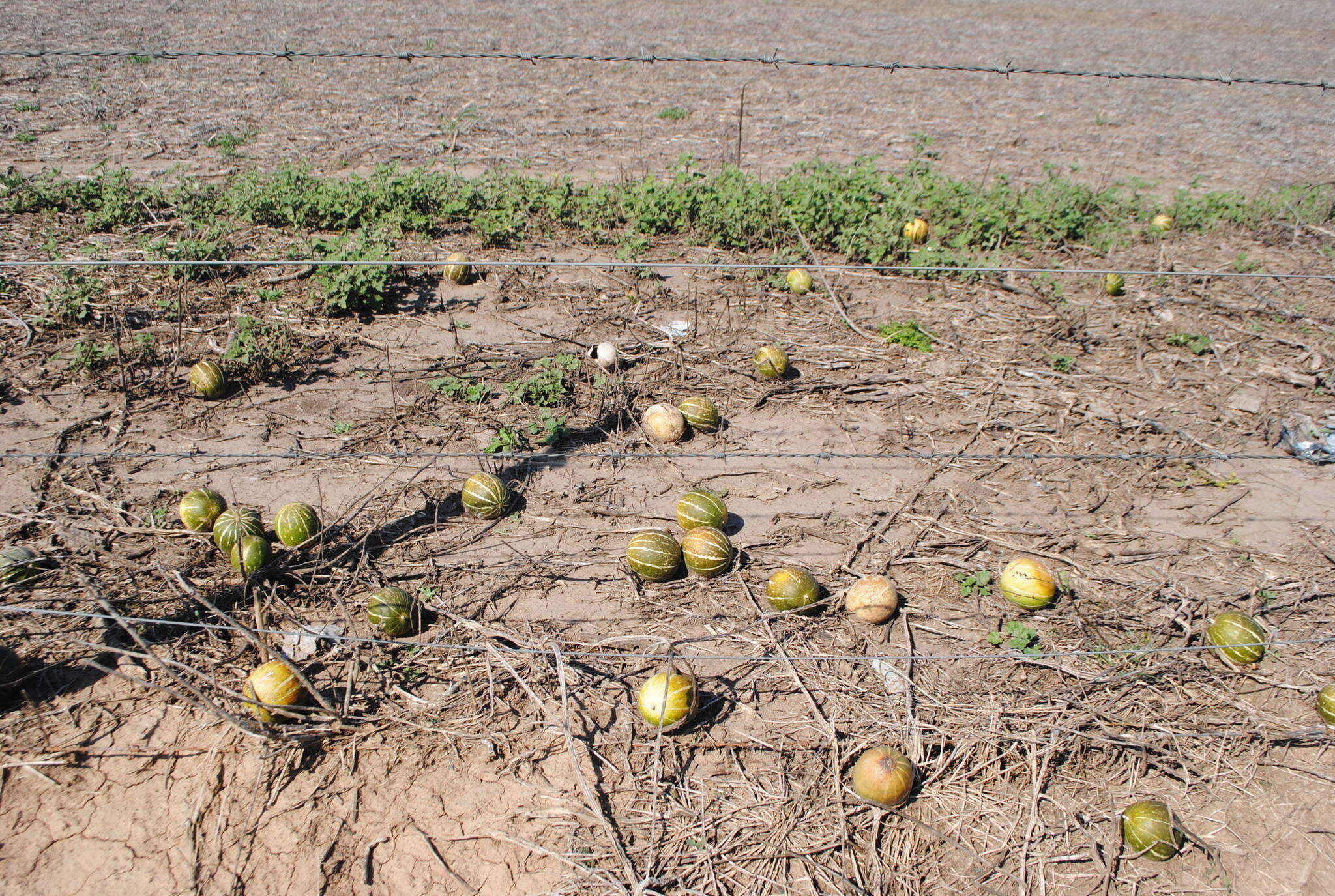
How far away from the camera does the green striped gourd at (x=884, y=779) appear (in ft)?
12.4

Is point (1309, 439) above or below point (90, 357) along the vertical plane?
below

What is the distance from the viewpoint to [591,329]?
7.70 m

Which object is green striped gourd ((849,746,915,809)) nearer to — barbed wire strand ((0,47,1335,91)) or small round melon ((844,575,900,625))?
small round melon ((844,575,900,625))

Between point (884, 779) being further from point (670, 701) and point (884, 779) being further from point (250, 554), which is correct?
point (250, 554)

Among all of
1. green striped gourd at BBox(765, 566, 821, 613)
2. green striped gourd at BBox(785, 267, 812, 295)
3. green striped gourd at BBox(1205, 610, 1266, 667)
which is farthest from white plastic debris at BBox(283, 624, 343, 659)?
green striped gourd at BBox(785, 267, 812, 295)

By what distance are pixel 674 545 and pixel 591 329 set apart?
3.22 meters

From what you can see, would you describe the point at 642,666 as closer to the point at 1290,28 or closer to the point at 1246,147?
the point at 1246,147

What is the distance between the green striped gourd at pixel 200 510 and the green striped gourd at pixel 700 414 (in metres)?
3.12

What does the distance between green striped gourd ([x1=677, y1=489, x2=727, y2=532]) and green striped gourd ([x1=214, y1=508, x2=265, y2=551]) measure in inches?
97.6

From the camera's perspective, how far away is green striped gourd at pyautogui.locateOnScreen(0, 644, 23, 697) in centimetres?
405

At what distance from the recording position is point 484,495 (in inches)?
209

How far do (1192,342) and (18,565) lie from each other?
916 cm

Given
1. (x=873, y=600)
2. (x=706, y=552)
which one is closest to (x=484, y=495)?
(x=706, y=552)

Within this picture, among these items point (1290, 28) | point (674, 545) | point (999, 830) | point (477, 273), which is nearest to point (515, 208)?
point (477, 273)
